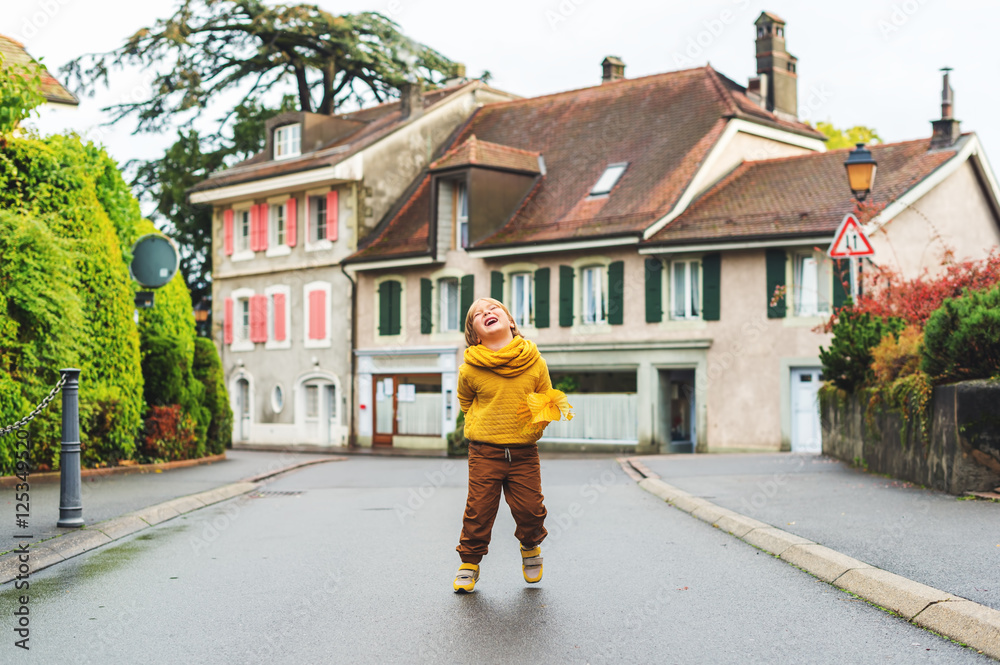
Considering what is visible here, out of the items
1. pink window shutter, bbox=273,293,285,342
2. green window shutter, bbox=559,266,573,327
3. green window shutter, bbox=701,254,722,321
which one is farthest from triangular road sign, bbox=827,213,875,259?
pink window shutter, bbox=273,293,285,342

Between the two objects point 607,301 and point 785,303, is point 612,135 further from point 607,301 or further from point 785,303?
point 785,303

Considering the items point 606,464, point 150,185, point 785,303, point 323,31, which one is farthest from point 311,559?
point 150,185

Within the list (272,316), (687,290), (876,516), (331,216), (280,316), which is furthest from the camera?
(272,316)

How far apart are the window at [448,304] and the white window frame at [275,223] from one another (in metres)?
6.55

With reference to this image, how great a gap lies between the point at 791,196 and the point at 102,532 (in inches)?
872

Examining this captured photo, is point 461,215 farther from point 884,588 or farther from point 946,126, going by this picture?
point 884,588

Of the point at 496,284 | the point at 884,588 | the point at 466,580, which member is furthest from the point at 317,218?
the point at 884,588

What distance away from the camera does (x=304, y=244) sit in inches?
1485

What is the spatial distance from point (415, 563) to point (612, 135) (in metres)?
27.0

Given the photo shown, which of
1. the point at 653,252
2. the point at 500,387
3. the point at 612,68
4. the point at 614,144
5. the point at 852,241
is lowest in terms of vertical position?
the point at 500,387

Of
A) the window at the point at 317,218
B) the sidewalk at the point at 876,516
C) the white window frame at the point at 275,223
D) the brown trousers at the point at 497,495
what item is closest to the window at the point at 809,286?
the sidewalk at the point at 876,516

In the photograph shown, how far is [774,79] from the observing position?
3462 centimetres

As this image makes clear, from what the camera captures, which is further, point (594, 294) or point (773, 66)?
point (773, 66)

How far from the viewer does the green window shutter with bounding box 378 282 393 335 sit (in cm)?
3572
